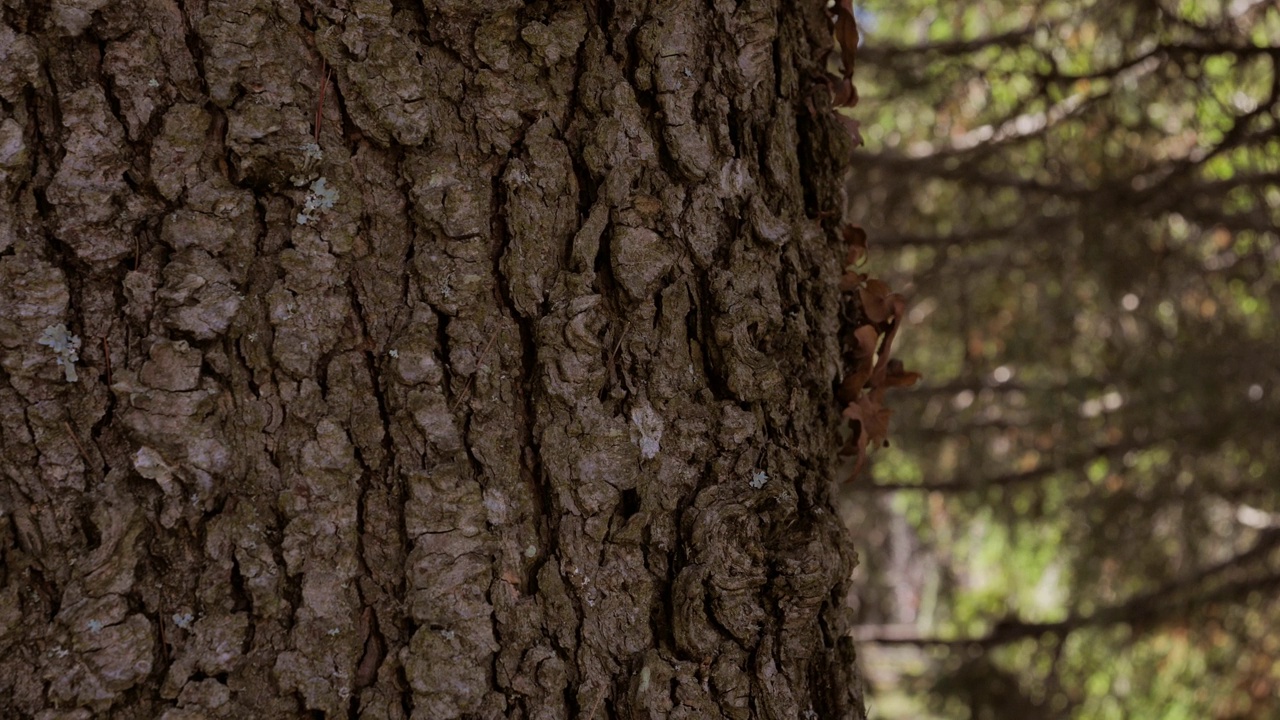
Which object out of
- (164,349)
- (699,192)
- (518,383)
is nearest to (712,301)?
(699,192)

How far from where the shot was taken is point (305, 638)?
107cm

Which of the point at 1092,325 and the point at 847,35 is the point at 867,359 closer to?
the point at 847,35

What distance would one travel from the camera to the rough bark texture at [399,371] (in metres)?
1.03

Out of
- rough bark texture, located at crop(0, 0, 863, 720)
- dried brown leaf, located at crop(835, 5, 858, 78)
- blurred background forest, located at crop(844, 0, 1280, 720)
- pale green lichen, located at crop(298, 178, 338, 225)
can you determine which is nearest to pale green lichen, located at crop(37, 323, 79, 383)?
rough bark texture, located at crop(0, 0, 863, 720)

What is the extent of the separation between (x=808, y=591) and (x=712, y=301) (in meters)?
0.35

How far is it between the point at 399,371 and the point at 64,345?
32 centimetres

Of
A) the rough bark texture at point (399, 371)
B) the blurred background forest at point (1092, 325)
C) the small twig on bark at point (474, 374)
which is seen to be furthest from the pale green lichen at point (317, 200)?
the blurred background forest at point (1092, 325)

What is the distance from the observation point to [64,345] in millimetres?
1025

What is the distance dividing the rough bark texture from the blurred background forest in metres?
2.80

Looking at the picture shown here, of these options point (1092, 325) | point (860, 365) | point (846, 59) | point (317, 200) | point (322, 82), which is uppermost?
point (846, 59)

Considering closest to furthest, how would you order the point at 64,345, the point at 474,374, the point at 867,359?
1. the point at 64,345
2. the point at 474,374
3. the point at 867,359

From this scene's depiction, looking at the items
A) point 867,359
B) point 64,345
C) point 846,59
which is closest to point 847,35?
point 846,59

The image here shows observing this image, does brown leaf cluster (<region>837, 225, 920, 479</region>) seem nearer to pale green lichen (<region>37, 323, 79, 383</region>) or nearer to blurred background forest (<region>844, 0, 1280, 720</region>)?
pale green lichen (<region>37, 323, 79, 383</region>)

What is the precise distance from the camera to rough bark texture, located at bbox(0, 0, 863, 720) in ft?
3.39
